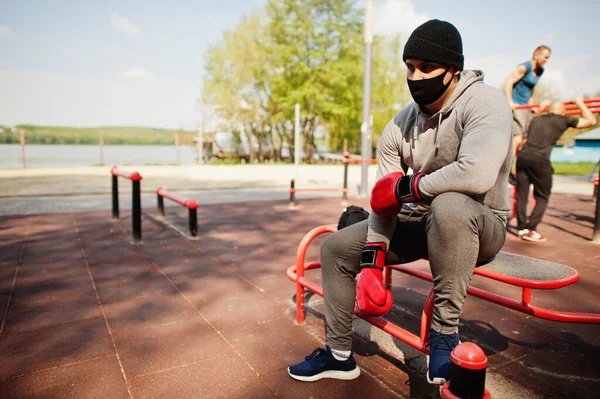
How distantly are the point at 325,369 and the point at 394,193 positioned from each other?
0.95 meters

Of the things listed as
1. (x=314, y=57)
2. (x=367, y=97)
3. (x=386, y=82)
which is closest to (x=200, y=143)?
(x=314, y=57)

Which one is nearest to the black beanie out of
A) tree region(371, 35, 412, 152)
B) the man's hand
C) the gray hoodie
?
the gray hoodie

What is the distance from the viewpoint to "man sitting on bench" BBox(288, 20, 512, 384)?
1591 millimetres

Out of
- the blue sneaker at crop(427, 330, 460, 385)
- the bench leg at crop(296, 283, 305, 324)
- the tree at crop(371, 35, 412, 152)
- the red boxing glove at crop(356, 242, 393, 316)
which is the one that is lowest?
the bench leg at crop(296, 283, 305, 324)

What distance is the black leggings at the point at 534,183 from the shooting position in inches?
202

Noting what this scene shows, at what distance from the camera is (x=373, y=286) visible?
5.58 feet

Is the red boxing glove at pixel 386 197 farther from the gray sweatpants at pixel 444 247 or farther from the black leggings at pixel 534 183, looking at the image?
the black leggings at pixel 534 183

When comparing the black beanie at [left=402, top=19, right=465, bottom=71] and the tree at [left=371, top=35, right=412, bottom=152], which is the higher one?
the tree at [left=371, top=35, right=412, bottom=152]

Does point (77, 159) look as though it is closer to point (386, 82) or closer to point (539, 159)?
point (386, 82)

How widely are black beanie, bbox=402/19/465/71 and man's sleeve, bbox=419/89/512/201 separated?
0.21m

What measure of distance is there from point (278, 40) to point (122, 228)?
2577 centimetres

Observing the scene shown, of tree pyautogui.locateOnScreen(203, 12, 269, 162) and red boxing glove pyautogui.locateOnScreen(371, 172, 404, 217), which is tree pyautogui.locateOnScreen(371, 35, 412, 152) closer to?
tree pyautogui.locateOnScreen(203, 12, 269, 162)

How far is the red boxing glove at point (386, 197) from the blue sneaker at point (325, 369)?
0.78m

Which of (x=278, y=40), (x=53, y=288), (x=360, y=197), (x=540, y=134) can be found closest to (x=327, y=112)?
(x=278, y=40)
